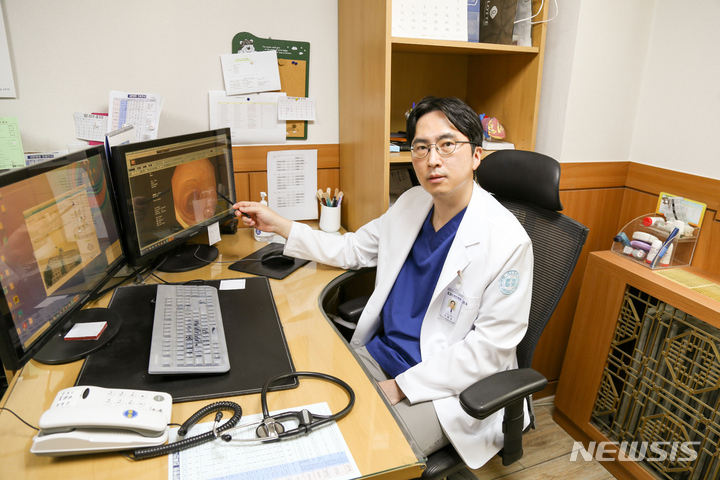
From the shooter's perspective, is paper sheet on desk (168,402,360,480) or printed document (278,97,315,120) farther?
printed document (278,97,315,120)

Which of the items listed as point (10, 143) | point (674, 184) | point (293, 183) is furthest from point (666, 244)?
point (10, 143)

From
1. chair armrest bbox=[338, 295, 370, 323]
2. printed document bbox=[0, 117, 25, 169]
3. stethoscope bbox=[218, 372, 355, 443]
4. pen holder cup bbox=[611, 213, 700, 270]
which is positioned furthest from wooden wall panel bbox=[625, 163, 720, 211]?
→ printed document bbox=[0, 117, 25, 169]

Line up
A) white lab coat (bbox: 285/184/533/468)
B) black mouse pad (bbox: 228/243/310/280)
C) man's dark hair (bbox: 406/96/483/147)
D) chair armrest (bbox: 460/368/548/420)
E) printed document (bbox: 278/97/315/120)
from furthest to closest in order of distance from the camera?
1. printed document (bbox: 278/97/315/120)
2. black mouse pad (bbox: 228/243/310/280)
3. man's dark hair (bbox: 406/96/483/147)
4. white lab coat (bbox: 285/184/533/468)
5. chair armrest (bbox: 460/368/548/420)

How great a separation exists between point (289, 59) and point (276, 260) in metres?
0.91

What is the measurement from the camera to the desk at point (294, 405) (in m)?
0.79

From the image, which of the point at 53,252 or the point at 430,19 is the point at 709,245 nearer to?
the point at 430,19

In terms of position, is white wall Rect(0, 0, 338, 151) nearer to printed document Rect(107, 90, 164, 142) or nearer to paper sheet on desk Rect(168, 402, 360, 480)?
printed document Rect(107, 90, 164, 142)

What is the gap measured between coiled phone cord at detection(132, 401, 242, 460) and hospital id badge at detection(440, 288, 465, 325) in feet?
2.07

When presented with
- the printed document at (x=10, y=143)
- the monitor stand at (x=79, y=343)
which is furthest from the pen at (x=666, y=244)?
the printed document at (x=10, y=143)

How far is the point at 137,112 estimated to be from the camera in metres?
1.83

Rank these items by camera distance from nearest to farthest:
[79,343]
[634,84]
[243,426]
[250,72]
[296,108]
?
1. [243,426]
2. [79,343]
3. [634,84]
4. [250,72]
5. [296,108]

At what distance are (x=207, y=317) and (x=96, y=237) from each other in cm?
36

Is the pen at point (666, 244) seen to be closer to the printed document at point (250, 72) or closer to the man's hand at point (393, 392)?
the man's hand at point (393, 392)

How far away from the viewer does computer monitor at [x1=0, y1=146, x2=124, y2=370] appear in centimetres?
87
